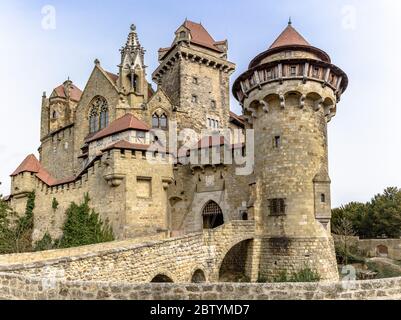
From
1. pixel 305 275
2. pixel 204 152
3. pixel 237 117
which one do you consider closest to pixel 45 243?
pixel 204 152

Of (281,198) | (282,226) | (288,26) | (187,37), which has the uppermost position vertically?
(187,37)

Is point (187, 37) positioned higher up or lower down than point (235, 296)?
higher up

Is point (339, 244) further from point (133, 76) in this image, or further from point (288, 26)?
point (133, 76)

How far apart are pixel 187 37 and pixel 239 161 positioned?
49.6 ft

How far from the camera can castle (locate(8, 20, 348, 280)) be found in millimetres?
19578

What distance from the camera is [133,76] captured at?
32.1 metres

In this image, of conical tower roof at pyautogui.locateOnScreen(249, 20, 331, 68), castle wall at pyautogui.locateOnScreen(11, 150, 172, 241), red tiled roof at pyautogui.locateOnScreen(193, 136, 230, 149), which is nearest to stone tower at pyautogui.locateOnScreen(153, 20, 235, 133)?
red tiled roof at pyautogui.locateOnScreen(193, 136, 230, 149)

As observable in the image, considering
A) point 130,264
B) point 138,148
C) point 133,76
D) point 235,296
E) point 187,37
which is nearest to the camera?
point 235,296

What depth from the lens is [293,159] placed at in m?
19.7

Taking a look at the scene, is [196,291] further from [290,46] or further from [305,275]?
[290,46]

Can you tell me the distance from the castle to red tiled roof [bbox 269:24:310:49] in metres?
0.10

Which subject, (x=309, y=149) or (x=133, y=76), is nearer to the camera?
(x=309, y=149)
